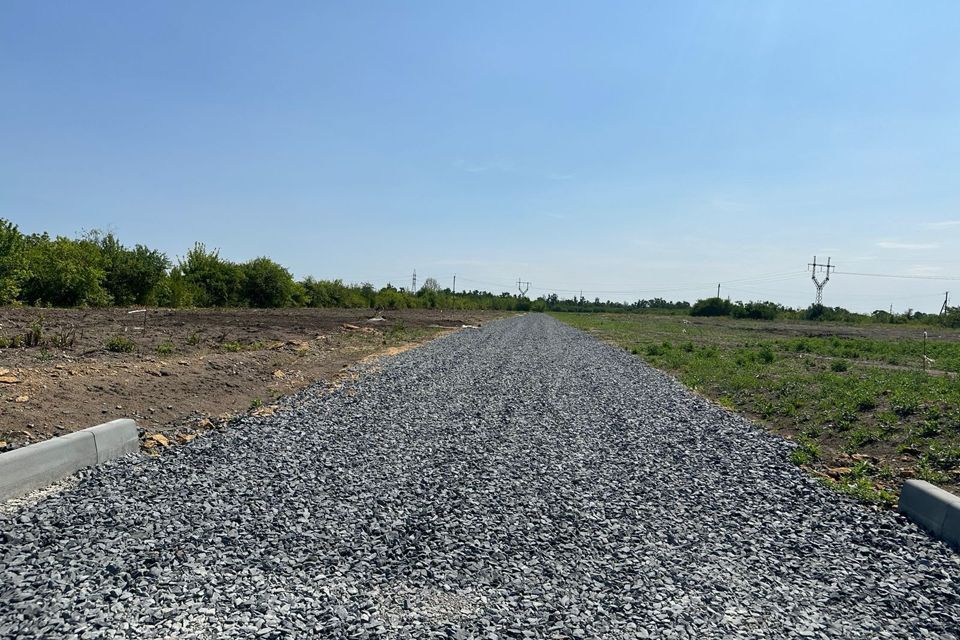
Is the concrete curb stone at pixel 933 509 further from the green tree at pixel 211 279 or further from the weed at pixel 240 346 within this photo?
the green tree at pixel 211 279

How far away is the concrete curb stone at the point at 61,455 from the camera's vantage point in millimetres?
5281

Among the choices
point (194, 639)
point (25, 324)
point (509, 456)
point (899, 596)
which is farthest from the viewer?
point (25, 324)

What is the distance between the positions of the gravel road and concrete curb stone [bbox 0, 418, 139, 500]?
0.98 ft

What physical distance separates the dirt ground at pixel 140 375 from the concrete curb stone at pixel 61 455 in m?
0.62

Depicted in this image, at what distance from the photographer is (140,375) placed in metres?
9.95

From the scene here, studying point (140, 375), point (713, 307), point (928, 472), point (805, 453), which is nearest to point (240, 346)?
point (140, 375)

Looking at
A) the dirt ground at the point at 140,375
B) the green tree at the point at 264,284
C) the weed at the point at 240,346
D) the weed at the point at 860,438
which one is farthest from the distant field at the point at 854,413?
the green tree at the point at 264,284

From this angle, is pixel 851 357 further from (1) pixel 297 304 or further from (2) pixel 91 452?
(1) pixel 297 304

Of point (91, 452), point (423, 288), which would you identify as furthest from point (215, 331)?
point (423, 288)

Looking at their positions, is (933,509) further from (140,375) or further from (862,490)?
(140,375)

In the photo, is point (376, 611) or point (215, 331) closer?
point (376, 611)

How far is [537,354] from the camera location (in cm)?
2277

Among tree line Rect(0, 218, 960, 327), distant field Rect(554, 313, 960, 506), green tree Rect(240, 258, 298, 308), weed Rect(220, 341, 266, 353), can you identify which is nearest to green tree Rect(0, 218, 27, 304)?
tree line Rect(0, 218, 960, 327)

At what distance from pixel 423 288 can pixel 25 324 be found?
80896 millimetres
